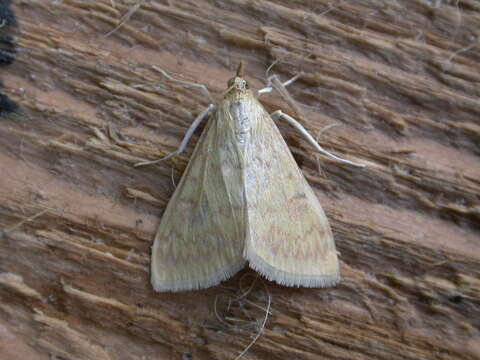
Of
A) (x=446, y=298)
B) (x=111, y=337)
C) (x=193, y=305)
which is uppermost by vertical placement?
(x=446, y=298)

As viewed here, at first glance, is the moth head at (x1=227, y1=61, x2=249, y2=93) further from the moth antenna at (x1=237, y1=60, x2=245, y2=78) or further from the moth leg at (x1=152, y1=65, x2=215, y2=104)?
the moth leg at (x1=152, y1=65, x2=215, y2=104)

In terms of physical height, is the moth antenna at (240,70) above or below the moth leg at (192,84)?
above

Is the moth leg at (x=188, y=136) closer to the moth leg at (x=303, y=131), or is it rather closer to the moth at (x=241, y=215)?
the moth at (x=241, y=215)

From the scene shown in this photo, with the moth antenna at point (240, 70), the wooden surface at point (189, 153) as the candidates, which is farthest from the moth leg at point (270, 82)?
the moth antenna at point (240, 70)

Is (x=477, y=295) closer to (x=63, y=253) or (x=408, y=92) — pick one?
(x=408, y=92)

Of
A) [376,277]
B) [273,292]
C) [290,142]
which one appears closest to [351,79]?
[290,142]

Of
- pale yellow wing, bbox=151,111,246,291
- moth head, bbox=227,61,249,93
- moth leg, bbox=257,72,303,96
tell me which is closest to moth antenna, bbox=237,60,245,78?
moth head, bbox=227,61,249,93
